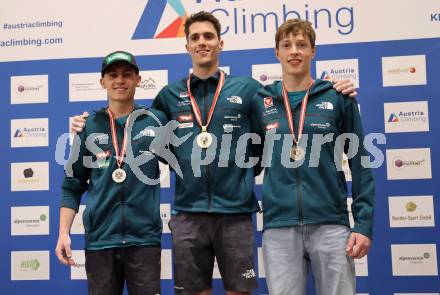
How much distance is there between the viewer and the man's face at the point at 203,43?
2.78 metres

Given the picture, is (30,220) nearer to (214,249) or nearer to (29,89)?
(29,89)

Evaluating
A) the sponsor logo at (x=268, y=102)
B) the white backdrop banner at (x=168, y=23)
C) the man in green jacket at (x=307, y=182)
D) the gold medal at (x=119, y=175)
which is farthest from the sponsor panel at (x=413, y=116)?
the gold medal at (x=119, y=175)

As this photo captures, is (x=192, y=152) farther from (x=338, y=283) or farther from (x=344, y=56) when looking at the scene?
(x=344, y=56)

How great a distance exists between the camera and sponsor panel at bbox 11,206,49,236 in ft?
12.1

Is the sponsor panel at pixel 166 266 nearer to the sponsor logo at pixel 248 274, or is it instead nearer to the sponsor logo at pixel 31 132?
the sponsor logo at pixel 248 274

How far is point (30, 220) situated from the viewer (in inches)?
146

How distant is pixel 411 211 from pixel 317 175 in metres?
1.34

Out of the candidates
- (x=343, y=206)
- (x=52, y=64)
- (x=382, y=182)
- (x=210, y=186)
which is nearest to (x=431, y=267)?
(x=382, y=182)

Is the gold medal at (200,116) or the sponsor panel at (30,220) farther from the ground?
the gold medal at (200,116)

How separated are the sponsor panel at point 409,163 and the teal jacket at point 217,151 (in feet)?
4.04

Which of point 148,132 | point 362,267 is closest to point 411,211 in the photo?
point 362,267

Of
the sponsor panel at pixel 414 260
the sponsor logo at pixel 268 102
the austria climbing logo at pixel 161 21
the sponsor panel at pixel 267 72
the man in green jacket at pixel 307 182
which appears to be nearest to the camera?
the man in green jacket at pixel 307 182

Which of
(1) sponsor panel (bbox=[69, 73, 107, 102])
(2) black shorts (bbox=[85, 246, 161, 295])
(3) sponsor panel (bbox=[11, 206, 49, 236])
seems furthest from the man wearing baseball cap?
(3) sponsor panel (bbox=[11, 206, 49, 236])

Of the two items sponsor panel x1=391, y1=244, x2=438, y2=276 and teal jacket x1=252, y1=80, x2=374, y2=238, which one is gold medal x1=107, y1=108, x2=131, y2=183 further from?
sponsor panel x1=391, y1=244, x2=438, y2=276
